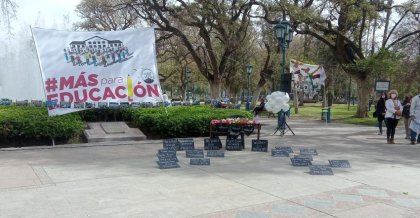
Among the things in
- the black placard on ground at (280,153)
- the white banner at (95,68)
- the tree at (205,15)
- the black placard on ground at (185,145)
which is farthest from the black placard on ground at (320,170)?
the tree at (205,15)

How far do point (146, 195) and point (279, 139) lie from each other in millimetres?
8126

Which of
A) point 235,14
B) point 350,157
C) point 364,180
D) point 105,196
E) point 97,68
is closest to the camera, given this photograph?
point 105,196

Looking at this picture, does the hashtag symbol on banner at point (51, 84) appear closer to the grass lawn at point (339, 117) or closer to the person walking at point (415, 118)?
the person walking at point (415, 118)

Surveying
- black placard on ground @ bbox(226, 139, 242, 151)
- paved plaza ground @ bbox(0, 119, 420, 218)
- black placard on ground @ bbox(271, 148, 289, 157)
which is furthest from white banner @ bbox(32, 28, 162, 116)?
black placard on ground @ bbox(271, 148, 289, 157)

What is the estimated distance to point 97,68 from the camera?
11164mm

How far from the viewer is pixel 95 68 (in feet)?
36.6

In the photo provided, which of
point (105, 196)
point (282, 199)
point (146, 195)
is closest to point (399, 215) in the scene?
point (282, 199)

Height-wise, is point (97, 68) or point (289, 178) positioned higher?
point (97, 68)

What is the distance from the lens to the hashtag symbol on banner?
10.6m

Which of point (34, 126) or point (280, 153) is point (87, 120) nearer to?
point (34, 126)

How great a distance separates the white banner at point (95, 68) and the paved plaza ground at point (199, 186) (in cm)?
157

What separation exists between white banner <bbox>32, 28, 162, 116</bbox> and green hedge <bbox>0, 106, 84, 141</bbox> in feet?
2.18

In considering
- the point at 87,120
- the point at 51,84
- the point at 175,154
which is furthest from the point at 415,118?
the point at 87,120

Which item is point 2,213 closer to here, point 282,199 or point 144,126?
point 282,199
